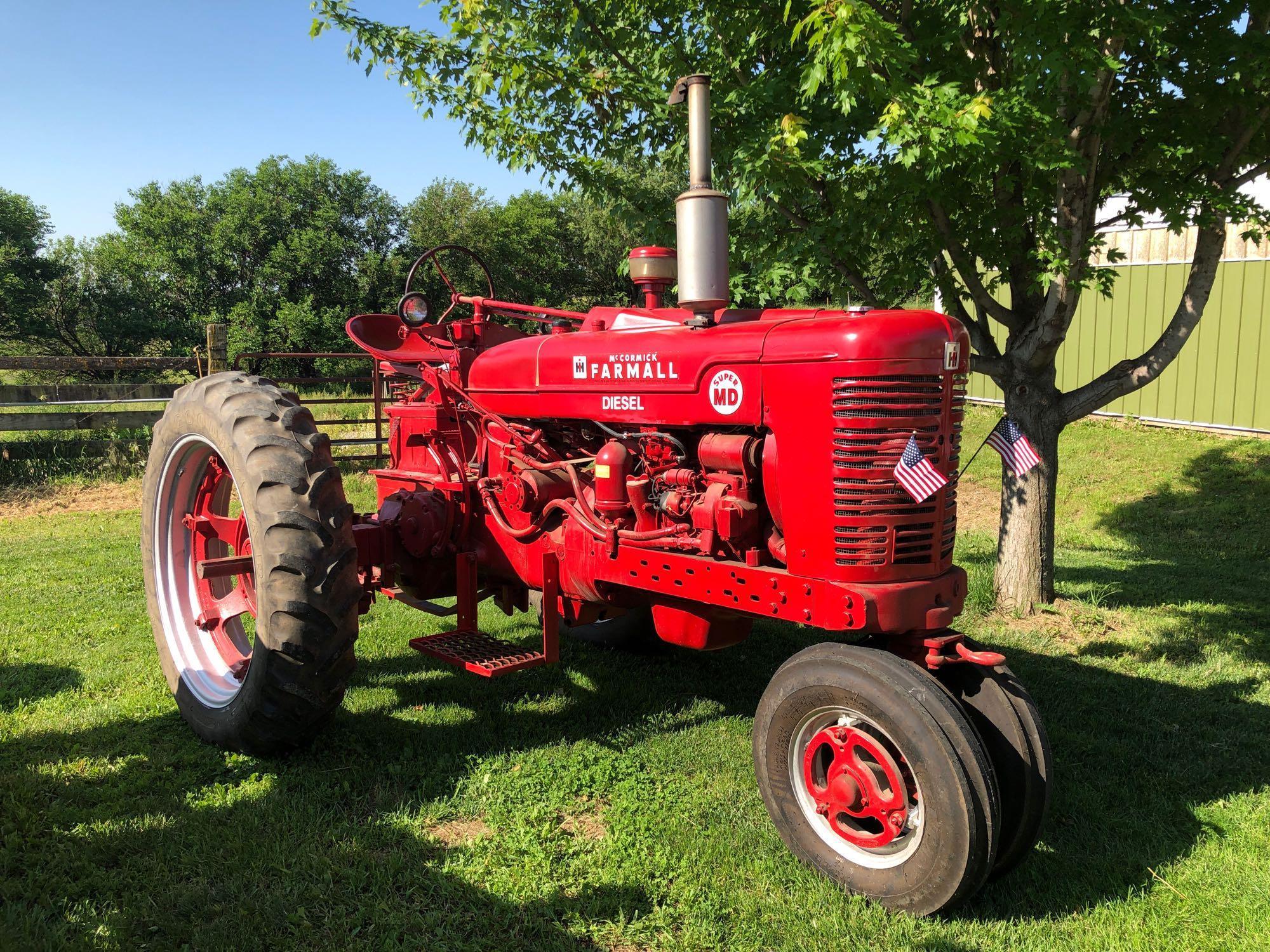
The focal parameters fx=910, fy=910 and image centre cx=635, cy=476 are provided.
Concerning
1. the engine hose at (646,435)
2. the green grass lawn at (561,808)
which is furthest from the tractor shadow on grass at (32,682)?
the engine hose at (646,435)

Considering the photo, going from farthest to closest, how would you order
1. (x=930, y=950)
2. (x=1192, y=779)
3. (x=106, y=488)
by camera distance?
(x=106, y=488) → (x=1192, y=779) → (x=930, y=950)

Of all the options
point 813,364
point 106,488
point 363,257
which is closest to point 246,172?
point 363,257

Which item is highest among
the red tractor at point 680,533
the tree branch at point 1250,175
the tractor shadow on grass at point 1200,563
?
the tree branch at point 1250,175

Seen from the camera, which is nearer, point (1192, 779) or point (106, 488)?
point (1192, 779)

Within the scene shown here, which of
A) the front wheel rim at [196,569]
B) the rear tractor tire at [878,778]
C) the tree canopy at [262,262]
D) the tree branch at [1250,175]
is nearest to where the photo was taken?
the rear tractor tire at [878,778]

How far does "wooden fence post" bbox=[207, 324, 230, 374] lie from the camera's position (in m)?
10.7

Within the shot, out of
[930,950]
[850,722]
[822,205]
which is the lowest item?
[930,950]

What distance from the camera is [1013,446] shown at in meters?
3.65

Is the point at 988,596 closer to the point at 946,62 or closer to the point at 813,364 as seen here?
the point at 946,62

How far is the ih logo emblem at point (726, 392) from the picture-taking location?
321cm

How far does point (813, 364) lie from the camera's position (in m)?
2.97

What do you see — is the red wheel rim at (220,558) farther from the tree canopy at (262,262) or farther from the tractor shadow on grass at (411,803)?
the tree canopy at (262,262)

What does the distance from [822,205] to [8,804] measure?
5092 mm

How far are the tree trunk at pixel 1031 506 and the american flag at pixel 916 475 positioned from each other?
3.39 meters
